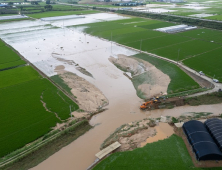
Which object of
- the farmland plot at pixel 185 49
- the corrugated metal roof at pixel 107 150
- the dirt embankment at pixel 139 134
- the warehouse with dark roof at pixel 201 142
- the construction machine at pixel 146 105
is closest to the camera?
the warehouse with dark roof at pixel 201 142

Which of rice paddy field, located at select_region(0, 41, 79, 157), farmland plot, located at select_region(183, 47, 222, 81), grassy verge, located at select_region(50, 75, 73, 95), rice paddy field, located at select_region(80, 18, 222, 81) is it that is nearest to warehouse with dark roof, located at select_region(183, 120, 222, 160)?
rice paddy field, located at select_region(0, 41, 79, 157)

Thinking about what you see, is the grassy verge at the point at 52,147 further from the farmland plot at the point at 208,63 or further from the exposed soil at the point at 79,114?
the farmland plot at the point at 208,63

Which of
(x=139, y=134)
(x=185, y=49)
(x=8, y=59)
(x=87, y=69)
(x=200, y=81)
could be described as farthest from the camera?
(x=185, y=49)

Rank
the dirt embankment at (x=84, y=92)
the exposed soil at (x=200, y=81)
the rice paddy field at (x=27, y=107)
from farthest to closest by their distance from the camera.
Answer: the exposed soil at (x=200, y=81)
the dirt embankment at (x=84, y=92)
the rice paddy field at (x=27, y=107)

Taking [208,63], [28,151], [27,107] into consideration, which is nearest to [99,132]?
[28,151]

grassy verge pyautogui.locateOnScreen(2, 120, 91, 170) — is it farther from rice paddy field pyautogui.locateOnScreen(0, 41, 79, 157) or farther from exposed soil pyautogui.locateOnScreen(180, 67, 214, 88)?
exposed soil pyautogui.locateOnScreen(180, 67, 214, 88)

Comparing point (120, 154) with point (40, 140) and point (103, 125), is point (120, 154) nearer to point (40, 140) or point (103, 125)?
point (103, 125)

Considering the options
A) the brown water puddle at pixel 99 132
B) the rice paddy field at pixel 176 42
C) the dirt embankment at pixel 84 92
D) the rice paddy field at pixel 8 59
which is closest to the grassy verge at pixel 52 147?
the brown water puddle at pixel 99 132

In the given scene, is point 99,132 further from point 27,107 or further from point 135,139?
point 27,107
